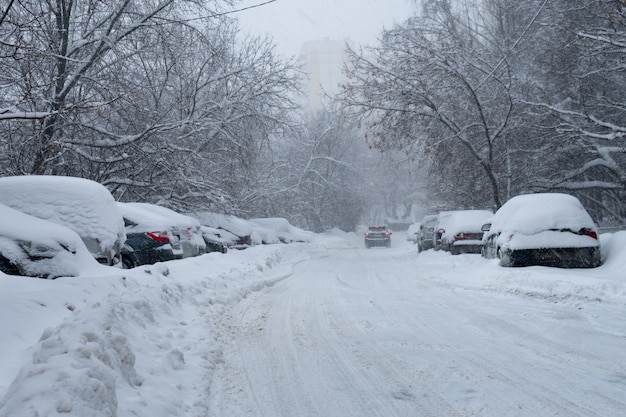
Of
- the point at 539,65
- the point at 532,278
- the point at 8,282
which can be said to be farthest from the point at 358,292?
the point at 539,65

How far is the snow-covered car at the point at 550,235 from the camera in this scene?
10.3 meters

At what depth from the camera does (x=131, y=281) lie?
23.2 feet

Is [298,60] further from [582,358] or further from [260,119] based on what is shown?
[582,358]

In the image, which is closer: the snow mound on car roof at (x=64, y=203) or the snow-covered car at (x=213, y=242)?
the snow mound on car roof at (x=64, y=203)

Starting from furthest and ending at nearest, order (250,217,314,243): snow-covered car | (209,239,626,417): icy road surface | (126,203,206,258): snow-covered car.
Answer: (250,217,314,243): snow-covered car → (126,203,206,258): snow-covered car → (209,239,626,417): icy road surface

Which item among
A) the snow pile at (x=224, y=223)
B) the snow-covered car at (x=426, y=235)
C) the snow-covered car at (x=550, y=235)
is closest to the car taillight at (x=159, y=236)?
the snow-covered car at (x=550, y=235)

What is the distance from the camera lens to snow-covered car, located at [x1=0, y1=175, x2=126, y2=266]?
8430mm

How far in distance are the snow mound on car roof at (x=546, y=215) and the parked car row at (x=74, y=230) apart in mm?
7609

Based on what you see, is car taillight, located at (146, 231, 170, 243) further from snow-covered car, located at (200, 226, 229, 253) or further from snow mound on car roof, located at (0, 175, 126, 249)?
snow-covered car, located at (200, 226, 229, 253)

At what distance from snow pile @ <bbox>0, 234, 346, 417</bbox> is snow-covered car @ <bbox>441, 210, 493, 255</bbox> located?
10.7 m

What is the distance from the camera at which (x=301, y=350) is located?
5949mm

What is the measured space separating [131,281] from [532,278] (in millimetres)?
7353

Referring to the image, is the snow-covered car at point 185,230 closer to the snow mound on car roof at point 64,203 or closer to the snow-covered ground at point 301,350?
the snow-covered ground at point 301,350

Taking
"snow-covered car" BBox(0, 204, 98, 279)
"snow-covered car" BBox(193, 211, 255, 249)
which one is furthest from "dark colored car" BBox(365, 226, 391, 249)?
"snow-covered car" BBox(0, 204, 98, 279)
